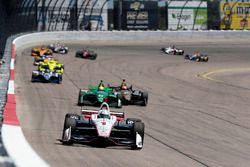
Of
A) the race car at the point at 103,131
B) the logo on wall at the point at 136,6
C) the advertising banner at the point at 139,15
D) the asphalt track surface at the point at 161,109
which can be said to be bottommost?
the asphalt track surface at the point at 161,109

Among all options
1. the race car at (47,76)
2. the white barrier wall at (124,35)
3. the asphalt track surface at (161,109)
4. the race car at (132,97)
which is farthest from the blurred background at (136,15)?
the race car at (132,97)

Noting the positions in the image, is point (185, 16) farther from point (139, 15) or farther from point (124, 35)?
point (124, 35)

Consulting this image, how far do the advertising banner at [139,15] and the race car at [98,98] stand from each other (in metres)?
59.3

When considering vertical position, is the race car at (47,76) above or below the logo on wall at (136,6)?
below

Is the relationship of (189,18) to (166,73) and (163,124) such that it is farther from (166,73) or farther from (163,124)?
(163,124)

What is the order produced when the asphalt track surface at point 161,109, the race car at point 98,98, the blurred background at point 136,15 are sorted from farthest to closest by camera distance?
the blurred background at point 136,15, the race car at point 98,98, the asphalt track surface at point 161,109

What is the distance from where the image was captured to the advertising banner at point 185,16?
80312 millimetres

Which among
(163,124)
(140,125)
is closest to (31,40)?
(163,124)

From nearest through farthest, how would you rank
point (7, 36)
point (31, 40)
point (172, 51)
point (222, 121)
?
point (222, 121)
point (7, 36)
point (172, 51)
point (31, 40)

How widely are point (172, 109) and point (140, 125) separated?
819 centimetres

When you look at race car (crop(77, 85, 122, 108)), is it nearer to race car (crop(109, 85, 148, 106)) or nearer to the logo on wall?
race car (crop(109, 85, 148, 106))

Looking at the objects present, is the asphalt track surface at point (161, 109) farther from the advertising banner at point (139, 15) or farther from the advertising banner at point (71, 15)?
the advertising banner at point (139, 15)

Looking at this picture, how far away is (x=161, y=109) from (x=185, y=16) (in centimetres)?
6128

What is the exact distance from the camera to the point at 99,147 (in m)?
12.3
